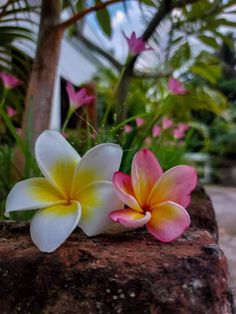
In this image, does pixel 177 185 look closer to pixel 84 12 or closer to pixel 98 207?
pixel 98 207

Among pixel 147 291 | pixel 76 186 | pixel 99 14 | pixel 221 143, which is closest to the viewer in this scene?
pixel 147 291

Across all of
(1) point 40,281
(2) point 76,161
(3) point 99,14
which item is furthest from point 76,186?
(3) point 99,14

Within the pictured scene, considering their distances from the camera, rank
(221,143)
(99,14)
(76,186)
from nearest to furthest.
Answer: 1. (76,186)
2. (99,14)
3. (221,143)

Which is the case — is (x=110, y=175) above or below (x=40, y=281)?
above

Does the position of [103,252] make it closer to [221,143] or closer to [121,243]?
[121,243]

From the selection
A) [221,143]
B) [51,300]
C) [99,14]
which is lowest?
[221,143]

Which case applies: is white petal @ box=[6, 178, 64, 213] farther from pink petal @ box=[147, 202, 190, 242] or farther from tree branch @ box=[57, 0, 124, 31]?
tree branch @ box=[57, 0, 124, 31]

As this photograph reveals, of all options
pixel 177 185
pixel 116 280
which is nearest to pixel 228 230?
pixel 177 185
